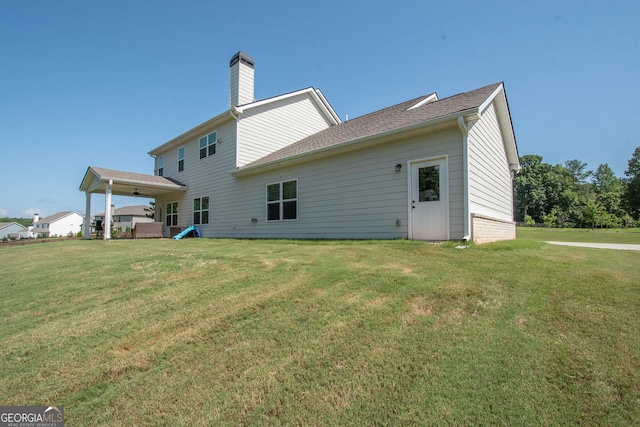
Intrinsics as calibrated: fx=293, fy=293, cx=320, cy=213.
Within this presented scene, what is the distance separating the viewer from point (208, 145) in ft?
48.9

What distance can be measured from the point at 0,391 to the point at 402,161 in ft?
25.4

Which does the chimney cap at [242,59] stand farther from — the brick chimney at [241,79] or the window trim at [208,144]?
the window trim at [208,144]

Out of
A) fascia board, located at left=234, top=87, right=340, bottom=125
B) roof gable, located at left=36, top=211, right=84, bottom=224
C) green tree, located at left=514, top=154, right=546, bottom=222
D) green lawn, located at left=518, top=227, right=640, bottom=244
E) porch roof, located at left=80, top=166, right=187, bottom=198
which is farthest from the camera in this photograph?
roof gable, located at left=36, top=211, right=84, bottom=224

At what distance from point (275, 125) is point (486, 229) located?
34.9 feet

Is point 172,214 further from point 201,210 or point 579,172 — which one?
point 579,172

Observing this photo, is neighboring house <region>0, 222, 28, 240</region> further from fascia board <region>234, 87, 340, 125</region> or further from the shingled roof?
the shingled roof

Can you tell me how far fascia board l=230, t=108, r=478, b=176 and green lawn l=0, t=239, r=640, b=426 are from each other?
3884 millimetres

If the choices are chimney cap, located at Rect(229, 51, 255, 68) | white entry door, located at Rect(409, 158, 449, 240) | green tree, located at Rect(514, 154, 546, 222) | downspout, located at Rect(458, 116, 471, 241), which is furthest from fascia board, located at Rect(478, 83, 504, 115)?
green tree, located at Rect(514, 154, 546, 222)

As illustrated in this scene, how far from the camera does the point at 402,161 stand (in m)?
7.80

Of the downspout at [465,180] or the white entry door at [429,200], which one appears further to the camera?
the white entry door at [429,200]

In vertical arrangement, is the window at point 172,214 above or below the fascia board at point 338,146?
below

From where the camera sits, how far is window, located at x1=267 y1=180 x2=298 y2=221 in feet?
35.3

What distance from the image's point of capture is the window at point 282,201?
424 inches

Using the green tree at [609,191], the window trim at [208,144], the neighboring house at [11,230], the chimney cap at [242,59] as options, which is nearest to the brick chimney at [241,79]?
the chimney cap at [242,59]
